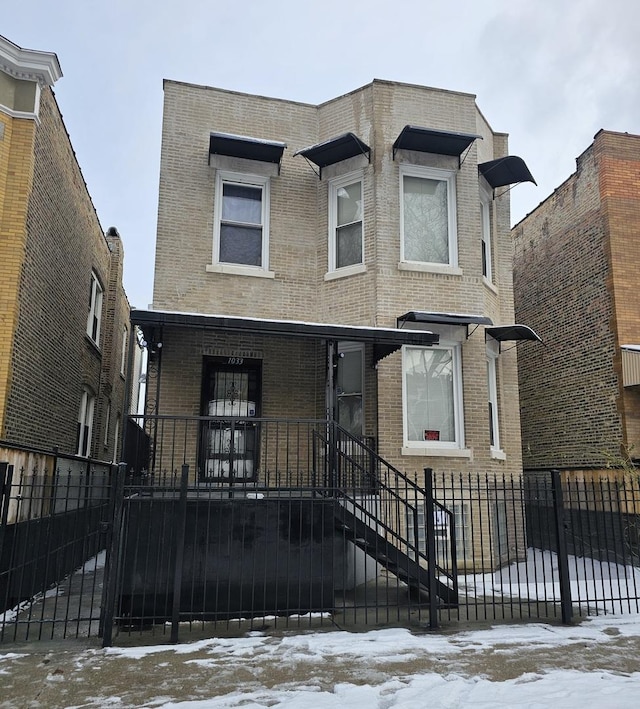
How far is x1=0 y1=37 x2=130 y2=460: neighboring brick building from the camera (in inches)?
375

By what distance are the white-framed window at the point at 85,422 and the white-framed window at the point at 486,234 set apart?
1011 centimetres

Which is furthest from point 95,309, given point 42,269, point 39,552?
point 39,552

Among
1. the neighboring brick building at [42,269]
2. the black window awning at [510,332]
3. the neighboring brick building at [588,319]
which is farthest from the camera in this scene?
the neighboring brick building at [588,319]

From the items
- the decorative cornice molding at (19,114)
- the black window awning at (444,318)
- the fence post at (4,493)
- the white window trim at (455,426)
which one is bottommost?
the fence post at (4,493)

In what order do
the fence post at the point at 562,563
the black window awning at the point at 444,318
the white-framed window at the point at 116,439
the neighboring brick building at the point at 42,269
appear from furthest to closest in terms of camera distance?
the white-framed window at the point at 116,439 → the black window awning at the point at 444,318 → the neighboring brick building at the point at 42,269 → the fence post at the point at 562,563

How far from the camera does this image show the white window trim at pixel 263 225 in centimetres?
1158

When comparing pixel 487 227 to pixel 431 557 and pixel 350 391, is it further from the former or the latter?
pixel 431 557

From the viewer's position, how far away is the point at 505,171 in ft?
40.3

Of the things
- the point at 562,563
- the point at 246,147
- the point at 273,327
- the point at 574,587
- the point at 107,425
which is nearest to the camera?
the point at 562,563

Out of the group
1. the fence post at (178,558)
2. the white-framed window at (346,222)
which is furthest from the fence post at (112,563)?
the white-framed window at (346,222)

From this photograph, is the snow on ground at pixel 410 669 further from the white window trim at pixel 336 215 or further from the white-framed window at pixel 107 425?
the white-framed window at pixel 107 425

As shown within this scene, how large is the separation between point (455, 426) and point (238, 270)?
16.3 feet

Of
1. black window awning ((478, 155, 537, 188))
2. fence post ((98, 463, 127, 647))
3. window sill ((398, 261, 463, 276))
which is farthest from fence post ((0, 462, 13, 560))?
black window awning ((478, 155, 537, 188))

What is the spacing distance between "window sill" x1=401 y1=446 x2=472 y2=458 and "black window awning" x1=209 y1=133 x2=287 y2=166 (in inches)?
235
